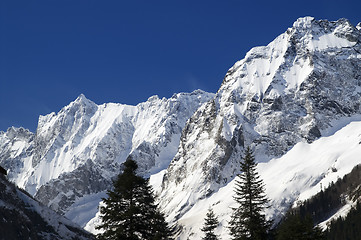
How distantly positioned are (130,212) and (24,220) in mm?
8152

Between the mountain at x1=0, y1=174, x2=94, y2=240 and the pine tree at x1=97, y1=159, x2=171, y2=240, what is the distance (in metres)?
5.02

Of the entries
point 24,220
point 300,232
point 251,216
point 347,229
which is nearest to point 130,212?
point 24,220

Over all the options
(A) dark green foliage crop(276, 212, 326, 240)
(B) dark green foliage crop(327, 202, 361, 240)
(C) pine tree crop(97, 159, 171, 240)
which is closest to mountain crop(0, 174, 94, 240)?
(C) pine tree crop(97, 159, 171, 240)

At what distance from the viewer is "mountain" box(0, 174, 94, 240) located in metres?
29.9

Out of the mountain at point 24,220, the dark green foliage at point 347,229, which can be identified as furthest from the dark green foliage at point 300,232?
the dark green foliage at point 347,229

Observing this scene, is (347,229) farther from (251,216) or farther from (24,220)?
(24,220)

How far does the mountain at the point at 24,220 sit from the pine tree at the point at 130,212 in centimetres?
502

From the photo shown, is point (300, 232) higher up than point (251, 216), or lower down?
lower down

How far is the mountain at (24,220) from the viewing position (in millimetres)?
29859

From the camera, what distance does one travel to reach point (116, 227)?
28.9 metres

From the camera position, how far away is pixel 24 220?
104 ft

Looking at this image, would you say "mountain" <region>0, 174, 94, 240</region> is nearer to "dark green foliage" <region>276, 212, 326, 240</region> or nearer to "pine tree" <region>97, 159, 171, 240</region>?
"pine tree" <region>97, 159, 171, 240</region>

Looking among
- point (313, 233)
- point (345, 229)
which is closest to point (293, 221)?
point (313, 233)

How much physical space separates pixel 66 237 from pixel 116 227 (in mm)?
7103
